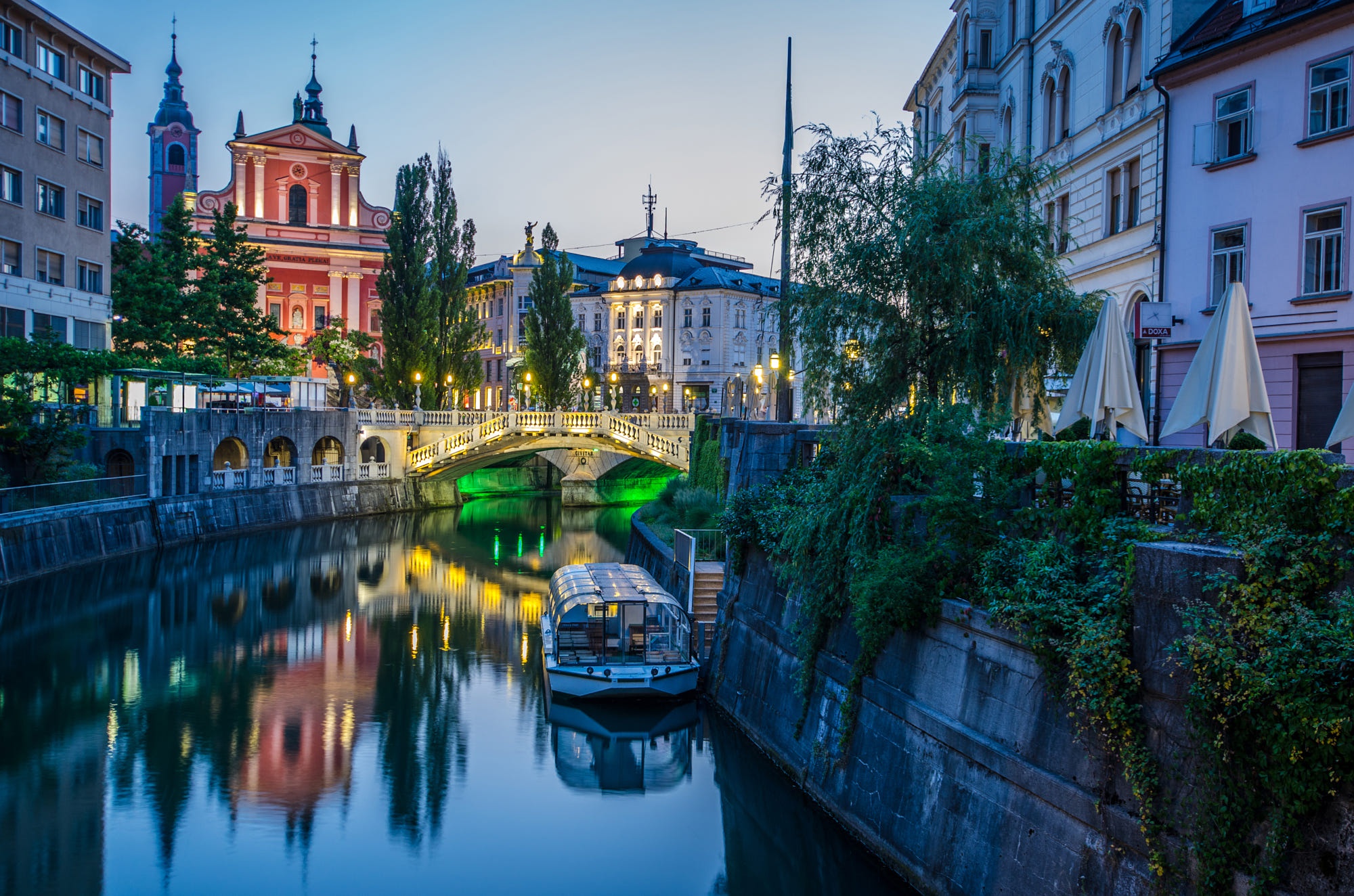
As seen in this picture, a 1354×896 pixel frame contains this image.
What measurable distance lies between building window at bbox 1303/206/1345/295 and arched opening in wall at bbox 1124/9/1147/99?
6082 mm

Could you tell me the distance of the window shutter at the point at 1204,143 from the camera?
2312 cm

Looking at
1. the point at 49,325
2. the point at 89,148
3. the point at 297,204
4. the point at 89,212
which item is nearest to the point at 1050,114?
the point at 49,325

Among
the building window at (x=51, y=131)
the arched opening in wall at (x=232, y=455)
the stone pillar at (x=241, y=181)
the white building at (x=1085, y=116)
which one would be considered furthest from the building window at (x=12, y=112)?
the white building at (x=1085, y=116)

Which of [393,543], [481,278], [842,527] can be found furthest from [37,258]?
[481,278]

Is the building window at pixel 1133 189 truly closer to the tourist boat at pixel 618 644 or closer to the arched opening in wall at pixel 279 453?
the tourist boat at pixel 618 644

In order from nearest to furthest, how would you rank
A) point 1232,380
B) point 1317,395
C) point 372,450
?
1. point 1232,380
2. point 1317,395
3. point 372,450

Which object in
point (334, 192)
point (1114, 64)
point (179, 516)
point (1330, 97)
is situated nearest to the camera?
point (1330, 97)

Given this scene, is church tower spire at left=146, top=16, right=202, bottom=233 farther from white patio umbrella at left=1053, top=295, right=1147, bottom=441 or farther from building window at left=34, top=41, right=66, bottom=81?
white patio umbrella at left=1053, top=295, right=1147, bottom=441

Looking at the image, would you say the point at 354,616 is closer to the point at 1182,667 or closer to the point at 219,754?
the point at 219,754

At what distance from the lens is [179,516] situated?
1813 inches

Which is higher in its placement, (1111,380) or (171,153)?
(171,153)

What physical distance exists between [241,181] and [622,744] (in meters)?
66.6

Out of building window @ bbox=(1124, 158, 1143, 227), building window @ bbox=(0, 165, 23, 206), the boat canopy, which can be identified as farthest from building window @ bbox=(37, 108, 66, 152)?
building window @ bbox=(1124, 158, 1143, 227)

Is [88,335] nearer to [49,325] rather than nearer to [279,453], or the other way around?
[49,325]
